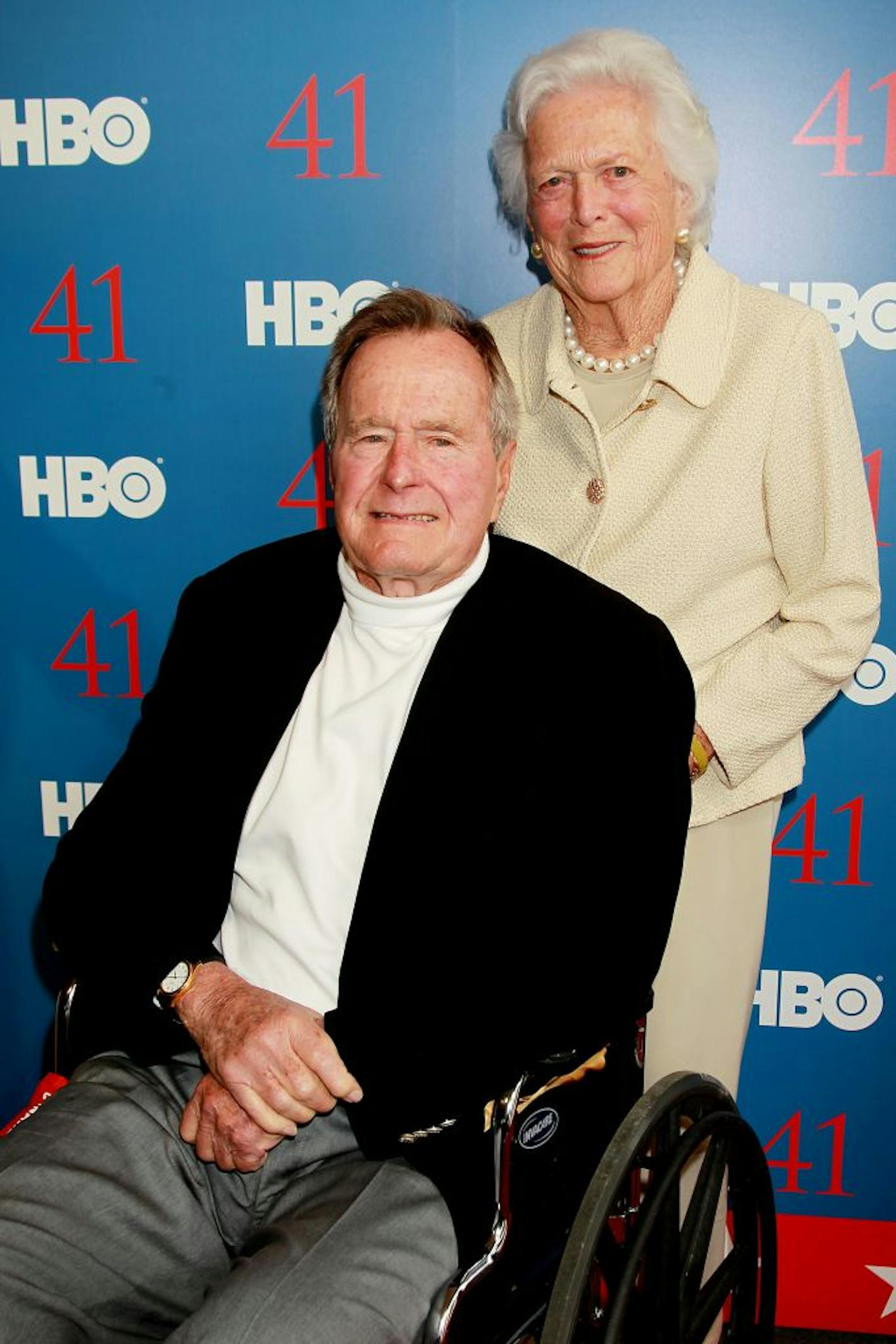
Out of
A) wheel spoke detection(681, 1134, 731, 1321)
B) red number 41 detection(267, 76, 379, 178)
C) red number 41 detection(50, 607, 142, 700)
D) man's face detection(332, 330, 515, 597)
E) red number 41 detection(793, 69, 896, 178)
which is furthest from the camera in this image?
red number 41 detection(50, 607, 142, 700)

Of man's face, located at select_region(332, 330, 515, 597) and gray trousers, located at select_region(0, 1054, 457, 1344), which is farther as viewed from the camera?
man's face, located at select_region(332, 330, 515, 597)

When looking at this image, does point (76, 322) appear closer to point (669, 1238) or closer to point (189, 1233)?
point (189, 1233)

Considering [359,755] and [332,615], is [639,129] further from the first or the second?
[359,755]

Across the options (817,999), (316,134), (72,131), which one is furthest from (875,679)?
(72,131)

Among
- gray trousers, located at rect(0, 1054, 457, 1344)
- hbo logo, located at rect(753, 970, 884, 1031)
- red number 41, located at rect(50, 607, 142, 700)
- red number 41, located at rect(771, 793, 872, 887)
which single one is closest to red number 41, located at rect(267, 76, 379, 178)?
red number 41, located at rect(50, 607, 142, 700)

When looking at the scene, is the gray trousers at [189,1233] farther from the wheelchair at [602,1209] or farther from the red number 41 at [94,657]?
the red number 41 at [94,657]

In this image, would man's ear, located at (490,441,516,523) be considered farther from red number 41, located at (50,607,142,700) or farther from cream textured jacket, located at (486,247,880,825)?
red number 41, located at (50,607,142,700)

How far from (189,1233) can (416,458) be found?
105 cm

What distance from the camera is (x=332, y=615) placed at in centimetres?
199

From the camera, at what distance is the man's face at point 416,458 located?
73.0 inches

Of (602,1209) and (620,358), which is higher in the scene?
(620,358)

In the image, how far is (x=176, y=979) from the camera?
70.4 inches

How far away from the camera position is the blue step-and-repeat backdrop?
245cm

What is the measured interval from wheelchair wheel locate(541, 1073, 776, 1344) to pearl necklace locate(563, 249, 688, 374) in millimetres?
1128
